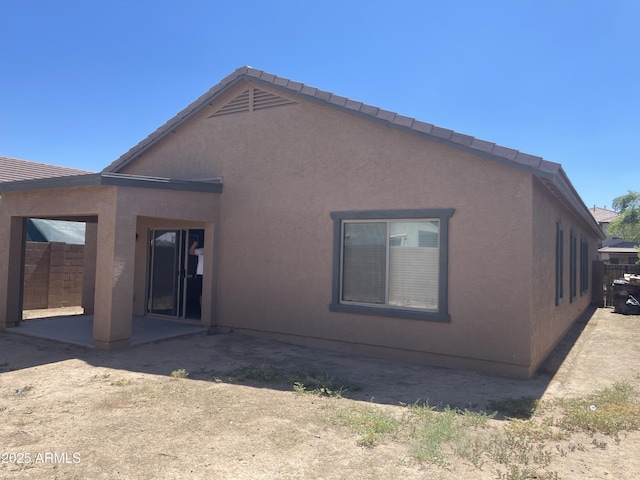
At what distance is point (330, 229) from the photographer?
9078 millimetres

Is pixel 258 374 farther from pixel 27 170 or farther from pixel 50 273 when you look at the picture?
pixel 27 170

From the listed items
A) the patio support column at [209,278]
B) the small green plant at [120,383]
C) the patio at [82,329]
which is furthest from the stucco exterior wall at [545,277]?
the patio at [82,329]

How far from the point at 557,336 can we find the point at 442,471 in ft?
25.1

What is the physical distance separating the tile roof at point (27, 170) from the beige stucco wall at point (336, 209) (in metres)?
7.06

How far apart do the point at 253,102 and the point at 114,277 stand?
4668mm

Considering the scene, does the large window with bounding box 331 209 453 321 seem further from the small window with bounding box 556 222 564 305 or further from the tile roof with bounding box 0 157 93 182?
the tile roof with bounding box 0 157 93 182

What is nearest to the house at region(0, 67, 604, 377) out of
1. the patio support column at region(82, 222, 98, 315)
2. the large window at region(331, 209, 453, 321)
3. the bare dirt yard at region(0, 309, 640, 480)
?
the large window at region(331, 209, 453, 321)

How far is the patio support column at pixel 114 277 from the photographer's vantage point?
27.3 feet

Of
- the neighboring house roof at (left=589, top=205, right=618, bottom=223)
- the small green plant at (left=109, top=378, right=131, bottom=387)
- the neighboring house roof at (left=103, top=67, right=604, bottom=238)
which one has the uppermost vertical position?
the neighboring house roof at (left=589, top=205, right=618, bottom=223)

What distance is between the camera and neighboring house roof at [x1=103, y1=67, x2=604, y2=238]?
23.4 ft

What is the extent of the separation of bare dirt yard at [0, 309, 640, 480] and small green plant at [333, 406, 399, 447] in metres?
0.02

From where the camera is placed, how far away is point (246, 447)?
4.45 m

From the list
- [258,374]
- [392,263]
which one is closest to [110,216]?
[258,374]

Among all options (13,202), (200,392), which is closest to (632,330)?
(200,392)
